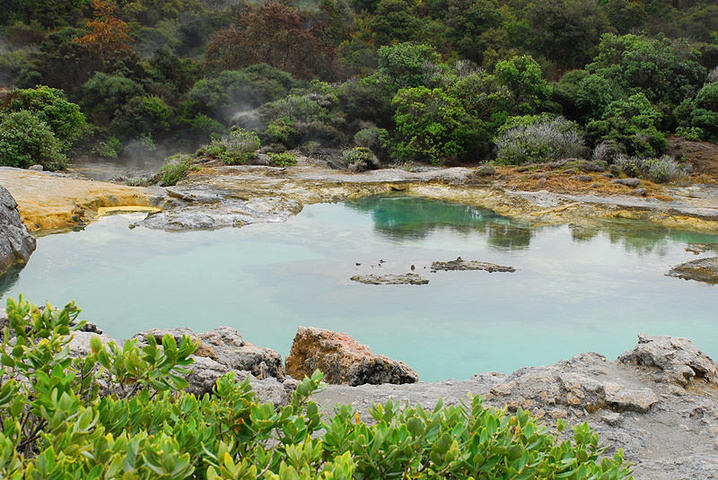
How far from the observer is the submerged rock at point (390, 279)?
688cm

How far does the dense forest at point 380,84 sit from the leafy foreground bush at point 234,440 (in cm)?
1451

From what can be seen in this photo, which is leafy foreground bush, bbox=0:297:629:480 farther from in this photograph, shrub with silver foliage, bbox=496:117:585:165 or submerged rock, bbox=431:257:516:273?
shrub with silver foliage, bbox=496:117:585:165

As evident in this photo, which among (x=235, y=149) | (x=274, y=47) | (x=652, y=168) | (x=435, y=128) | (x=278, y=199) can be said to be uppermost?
(x=274, y=47)

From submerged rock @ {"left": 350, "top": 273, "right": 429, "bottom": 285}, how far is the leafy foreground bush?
5.07 m

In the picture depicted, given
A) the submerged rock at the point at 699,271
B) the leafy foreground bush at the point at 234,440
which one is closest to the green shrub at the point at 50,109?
the submerged rock at the point at 699,271

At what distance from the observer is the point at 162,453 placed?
4.12 ft

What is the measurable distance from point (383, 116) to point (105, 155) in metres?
9.70

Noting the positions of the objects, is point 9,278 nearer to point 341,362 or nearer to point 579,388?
point 341,362

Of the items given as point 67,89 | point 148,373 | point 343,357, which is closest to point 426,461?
point 148,373

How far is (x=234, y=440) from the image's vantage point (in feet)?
5.20

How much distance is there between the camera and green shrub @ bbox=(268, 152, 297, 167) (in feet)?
53.6

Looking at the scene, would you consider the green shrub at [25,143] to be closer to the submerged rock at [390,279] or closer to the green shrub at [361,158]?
the green shrub at [361,158]

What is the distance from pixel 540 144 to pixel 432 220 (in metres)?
7.11

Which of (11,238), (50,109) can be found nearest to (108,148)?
(50,109)
